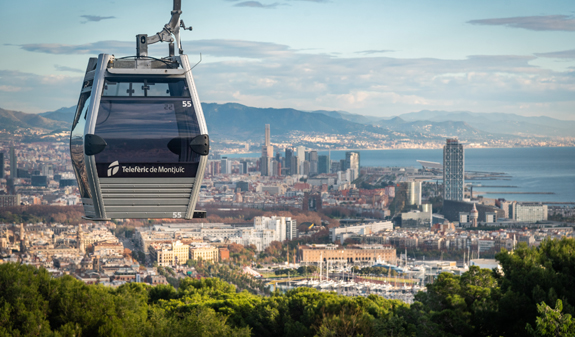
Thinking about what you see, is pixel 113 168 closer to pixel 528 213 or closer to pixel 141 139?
pixel 141 139

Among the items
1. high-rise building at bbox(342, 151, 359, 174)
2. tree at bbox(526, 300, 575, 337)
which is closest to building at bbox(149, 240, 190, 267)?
tree at bbox(526, 300, 575, 337)

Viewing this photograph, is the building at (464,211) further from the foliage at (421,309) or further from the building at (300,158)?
the foliage at (421,309)

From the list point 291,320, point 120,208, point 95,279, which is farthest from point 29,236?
point 120,208

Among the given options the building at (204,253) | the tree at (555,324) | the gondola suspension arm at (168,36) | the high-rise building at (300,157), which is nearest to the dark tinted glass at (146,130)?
the gondola suspension arm at (168,36)

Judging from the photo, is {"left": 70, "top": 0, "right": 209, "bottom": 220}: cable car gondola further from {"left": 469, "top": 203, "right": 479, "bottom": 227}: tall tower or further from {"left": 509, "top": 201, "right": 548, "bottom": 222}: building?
{"left": 509, "top": 201, "right": 548, "bottom": 222}: building

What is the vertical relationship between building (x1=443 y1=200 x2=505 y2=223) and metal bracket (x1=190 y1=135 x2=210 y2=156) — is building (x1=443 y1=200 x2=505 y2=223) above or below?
below
